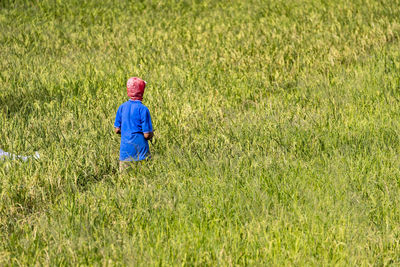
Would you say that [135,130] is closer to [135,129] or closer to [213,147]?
[135,129]

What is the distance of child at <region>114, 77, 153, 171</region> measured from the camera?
17.4 ft

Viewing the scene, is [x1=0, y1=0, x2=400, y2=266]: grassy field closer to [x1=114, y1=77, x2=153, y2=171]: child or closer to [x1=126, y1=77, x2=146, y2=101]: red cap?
[x1=114, y1=77, x2=153, y2=171]: child

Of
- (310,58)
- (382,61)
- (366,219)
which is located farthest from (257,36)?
(366,219)

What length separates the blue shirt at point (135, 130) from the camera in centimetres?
530

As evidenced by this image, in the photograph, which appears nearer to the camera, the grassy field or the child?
the grassy field

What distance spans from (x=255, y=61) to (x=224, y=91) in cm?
172

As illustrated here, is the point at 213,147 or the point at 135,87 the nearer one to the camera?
the point at 135,87

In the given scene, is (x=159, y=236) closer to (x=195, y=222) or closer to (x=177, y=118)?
(x=195, y=222)

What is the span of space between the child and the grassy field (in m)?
0.16

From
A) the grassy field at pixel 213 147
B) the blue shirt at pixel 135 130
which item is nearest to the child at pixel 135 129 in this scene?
the blue shirt at pixel 135 130

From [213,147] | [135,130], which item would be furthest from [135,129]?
[213,147]

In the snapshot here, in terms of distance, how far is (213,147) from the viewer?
5.84 metres

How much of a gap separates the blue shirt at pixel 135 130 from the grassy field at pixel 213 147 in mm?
177

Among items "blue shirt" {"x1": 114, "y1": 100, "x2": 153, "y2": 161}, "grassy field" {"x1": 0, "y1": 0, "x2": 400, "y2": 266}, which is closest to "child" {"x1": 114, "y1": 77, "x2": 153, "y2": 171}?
"blue shirt" {"x1": 114, "y1": 100, "x2": 153, "y2": 161}
